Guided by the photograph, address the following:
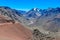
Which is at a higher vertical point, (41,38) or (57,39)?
(41,38)

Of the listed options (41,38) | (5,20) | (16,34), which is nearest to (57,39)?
(41,38)

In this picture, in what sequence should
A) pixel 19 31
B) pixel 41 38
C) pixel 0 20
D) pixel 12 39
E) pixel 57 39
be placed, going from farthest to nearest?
pixel 0 20 < pixel 19 31 < pixel 41 38 < pixel 12 39 < pixel 57 39

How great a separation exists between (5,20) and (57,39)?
31265 millimetres

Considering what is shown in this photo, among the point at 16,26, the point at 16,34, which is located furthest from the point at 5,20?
the point at 16,34

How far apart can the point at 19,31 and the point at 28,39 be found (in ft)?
23.3

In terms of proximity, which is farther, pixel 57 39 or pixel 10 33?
pixel 10 33

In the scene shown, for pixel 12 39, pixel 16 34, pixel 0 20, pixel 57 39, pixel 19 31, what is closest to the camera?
pixel 57 39

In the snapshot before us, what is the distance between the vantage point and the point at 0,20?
231 ft

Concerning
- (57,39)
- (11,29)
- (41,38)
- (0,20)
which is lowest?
(57,39)

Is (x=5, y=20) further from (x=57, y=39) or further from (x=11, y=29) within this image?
(x=57, y=39)

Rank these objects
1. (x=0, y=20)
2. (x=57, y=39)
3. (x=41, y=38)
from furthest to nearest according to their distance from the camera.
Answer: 1. (x=0, y=20)
2. (x=41, y=38)
3. (x=57, y=39)

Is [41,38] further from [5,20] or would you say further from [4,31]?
[5,20]

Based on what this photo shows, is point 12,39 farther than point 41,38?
No

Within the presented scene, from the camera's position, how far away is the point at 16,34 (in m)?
60.6
